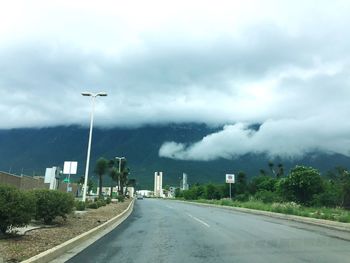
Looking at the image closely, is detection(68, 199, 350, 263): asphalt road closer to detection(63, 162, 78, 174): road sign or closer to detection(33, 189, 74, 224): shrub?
detection(33, 189, 74, 224): shrub

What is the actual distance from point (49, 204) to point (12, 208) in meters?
5.70

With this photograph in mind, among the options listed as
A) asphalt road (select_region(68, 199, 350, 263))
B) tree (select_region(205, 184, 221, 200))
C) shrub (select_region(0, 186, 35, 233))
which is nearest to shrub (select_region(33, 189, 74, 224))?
asphalt road (select_region(68, 199, 350, 263))

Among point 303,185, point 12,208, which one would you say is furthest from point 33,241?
point 303,185

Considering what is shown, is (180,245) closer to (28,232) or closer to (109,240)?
(109,240)

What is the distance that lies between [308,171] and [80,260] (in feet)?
130

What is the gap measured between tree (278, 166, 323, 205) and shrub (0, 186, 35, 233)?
37.0 meters

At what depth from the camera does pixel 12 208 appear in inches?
550

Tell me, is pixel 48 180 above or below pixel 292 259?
above

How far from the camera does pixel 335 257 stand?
12734 mm

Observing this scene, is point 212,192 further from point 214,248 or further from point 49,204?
point 214,248

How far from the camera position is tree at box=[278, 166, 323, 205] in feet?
156

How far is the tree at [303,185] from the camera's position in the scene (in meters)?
47.4

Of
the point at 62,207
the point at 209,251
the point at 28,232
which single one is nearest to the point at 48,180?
the point at 62,207

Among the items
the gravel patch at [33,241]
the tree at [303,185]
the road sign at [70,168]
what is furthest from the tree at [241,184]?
the gravel patch at [33,241]
